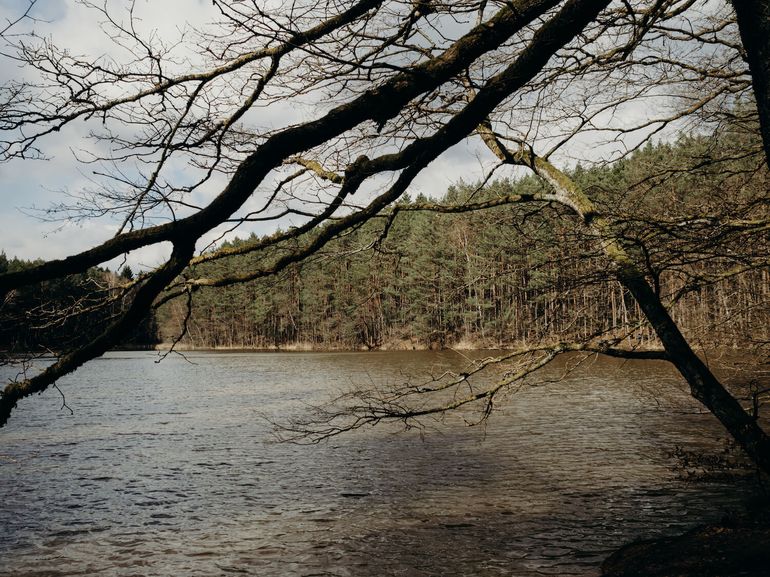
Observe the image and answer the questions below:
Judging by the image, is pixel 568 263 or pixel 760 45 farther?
pixel 568 263

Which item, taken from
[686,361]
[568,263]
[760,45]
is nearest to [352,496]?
[568,263]

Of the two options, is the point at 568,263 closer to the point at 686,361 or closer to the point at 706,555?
the point at 686,361

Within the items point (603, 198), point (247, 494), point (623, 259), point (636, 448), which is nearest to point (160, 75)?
point (623, 259)

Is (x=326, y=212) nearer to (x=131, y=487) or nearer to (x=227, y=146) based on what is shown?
(x=227, y=146)

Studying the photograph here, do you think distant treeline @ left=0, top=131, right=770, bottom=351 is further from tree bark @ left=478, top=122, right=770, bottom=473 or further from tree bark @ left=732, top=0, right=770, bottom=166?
tree bark @ left=732, top=0, right=770, bottom=166

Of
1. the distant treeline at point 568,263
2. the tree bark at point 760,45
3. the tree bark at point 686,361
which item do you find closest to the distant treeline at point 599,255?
the distant treeline at point 568,263

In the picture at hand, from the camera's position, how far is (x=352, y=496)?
34.8ft

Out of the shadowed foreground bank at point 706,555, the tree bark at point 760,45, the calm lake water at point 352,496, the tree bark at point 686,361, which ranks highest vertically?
the tree bark at point 760,45

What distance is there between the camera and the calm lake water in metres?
7.80

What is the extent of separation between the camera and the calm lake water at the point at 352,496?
25.6 ft

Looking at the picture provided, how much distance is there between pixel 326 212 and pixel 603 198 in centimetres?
447

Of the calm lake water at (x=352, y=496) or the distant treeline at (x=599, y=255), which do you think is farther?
the calm lake water at (x=352, y=496)

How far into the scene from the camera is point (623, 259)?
218 inches

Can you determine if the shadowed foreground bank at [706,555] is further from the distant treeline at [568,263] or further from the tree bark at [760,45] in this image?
the tree bark at [760,45]
